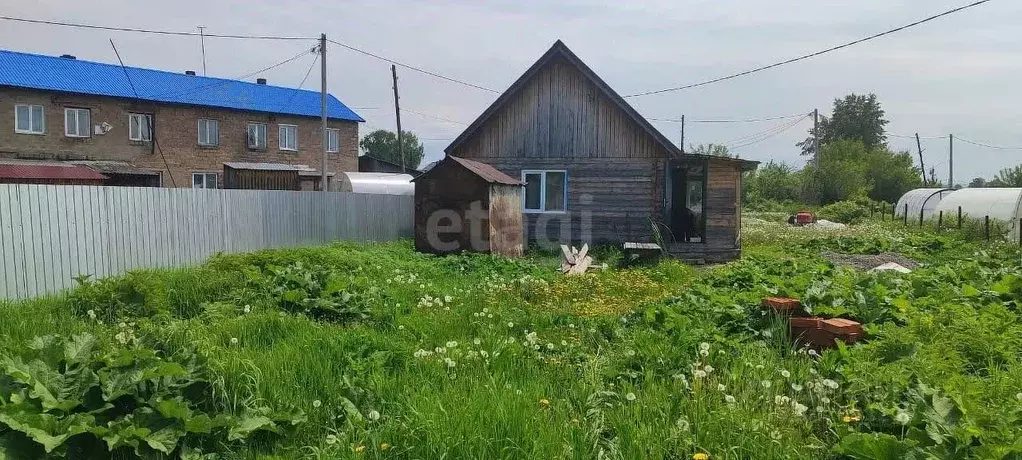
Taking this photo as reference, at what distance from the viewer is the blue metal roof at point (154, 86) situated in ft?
96.3

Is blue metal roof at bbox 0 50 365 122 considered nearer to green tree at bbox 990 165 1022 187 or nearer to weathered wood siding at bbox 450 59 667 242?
weathered wood siding at bbox 450 59 667 242

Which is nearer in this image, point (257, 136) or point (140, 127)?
point (140, 127)

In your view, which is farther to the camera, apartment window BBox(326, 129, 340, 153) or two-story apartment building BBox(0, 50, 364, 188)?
apartment window BBox(326, 129, 340, 153)

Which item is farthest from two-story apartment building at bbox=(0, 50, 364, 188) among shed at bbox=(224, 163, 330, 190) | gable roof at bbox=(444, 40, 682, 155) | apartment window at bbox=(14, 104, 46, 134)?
gable roof at bbox=(444, 40, 682, 155)

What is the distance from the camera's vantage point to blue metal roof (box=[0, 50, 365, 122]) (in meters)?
29.4

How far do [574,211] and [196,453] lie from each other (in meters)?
14.5

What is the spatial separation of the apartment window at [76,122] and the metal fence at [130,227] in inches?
756

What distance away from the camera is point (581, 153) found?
17.7 meters

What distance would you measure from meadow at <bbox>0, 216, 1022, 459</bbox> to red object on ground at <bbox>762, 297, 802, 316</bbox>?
8 cm

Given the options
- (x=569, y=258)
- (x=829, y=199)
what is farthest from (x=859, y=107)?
(x=569, y=258)

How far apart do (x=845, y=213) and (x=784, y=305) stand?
3270 cm

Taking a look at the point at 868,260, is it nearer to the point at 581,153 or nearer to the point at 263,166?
the point at 581,153

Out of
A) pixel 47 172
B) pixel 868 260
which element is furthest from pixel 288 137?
pixel 868 260

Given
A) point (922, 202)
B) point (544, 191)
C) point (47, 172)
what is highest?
point (47, 172)
